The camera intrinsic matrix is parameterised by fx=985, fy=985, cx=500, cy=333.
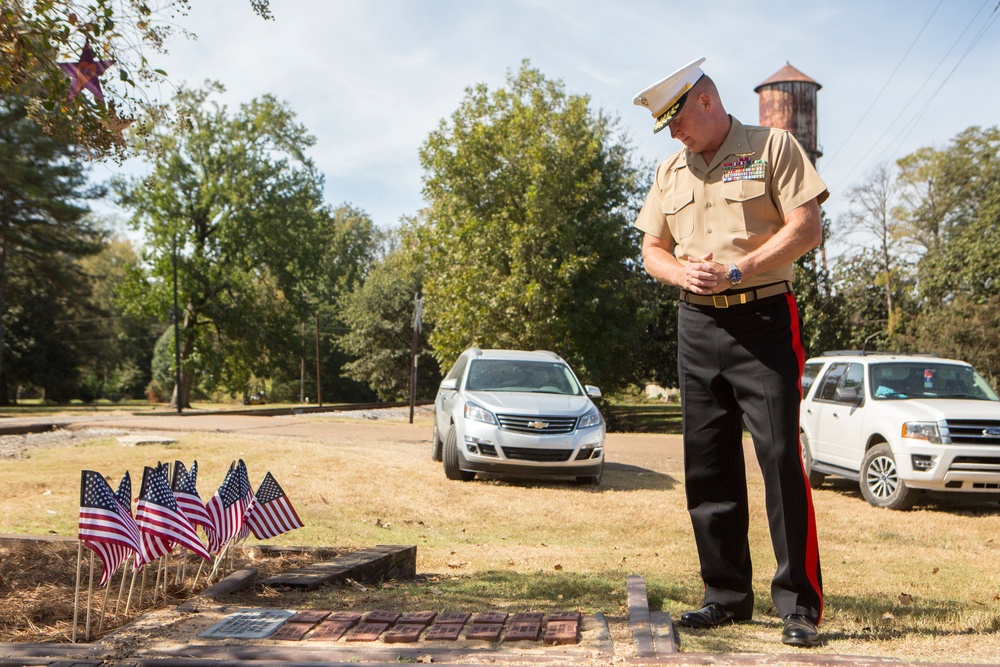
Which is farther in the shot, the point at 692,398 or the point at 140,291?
the point at 140,291

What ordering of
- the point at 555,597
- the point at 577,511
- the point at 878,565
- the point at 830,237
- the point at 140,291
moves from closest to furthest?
1. the point at 555,597
2. the point at 878,565
3. the point at 577,511
4. the point at 830,237
5. the point at 140,291

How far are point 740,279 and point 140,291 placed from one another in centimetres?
5000

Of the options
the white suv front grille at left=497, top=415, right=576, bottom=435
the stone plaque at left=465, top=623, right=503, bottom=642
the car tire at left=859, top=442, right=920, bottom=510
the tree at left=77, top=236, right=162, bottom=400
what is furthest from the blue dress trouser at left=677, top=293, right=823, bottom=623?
the tree at left=77, top=236, right=162, bottom=400

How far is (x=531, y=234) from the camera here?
33156 mm

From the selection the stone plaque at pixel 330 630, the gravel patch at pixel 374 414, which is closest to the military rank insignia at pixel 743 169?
the stone plaque at pixel 330 630

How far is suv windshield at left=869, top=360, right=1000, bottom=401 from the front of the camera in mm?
11531

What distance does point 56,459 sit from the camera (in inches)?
507

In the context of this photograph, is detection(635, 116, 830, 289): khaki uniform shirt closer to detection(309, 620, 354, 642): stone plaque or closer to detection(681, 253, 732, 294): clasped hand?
detection(681, 253, 732, 294): clasped hand

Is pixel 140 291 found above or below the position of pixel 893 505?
above

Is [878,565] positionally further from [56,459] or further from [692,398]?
[56,459]

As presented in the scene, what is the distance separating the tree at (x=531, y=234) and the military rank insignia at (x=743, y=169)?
91.5 ft

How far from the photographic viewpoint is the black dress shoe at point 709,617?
4039mm

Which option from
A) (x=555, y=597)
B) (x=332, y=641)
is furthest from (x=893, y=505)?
(x=332, y=641)

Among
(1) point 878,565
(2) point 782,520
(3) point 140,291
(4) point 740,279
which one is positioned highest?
(3) point 140,291
